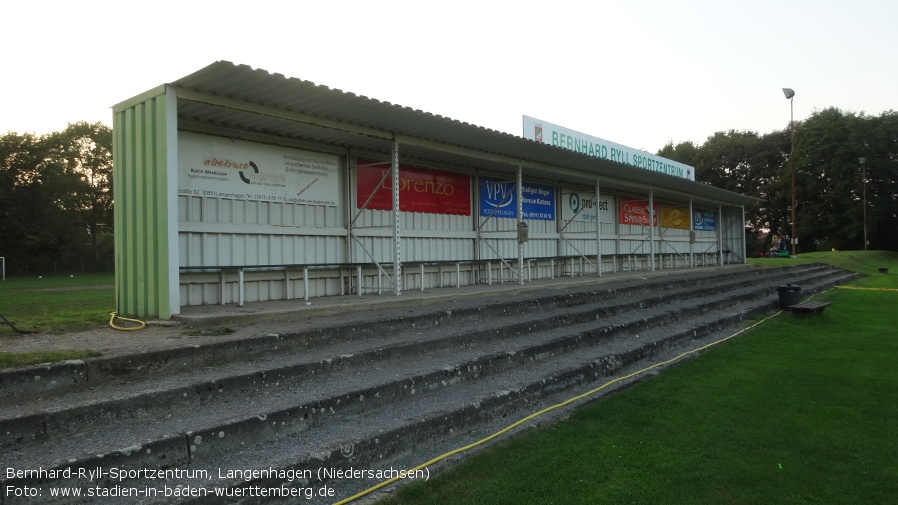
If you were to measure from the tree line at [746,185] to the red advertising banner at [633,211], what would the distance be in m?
19.7

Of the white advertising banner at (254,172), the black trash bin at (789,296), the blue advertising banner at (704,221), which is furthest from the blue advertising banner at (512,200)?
the blue advertising banner at (704,221)

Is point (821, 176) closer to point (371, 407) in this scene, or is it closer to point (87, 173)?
point (371, 407)

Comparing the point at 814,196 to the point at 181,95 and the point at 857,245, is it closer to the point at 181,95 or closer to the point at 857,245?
the point at 857,245

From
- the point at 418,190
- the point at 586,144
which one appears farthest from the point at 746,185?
the point at 418,190

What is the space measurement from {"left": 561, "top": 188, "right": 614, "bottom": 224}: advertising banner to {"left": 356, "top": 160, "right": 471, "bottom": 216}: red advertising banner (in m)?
4.48

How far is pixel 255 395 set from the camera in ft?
15.0

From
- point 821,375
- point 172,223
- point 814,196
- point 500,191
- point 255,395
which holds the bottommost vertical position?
point 821,375

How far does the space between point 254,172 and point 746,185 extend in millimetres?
53286

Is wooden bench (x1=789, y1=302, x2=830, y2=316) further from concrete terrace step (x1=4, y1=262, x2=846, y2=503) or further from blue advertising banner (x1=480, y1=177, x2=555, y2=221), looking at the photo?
blue advertising banner (x1=480, y1=177, x2=555, y2=221)

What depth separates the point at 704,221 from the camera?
77.7 feet

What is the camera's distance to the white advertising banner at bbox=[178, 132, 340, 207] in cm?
798

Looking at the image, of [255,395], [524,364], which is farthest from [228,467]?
[524,364]

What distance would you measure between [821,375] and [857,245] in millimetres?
45949

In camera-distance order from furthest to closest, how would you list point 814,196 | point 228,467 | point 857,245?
point 814,196
point 857,245
point 228,467
